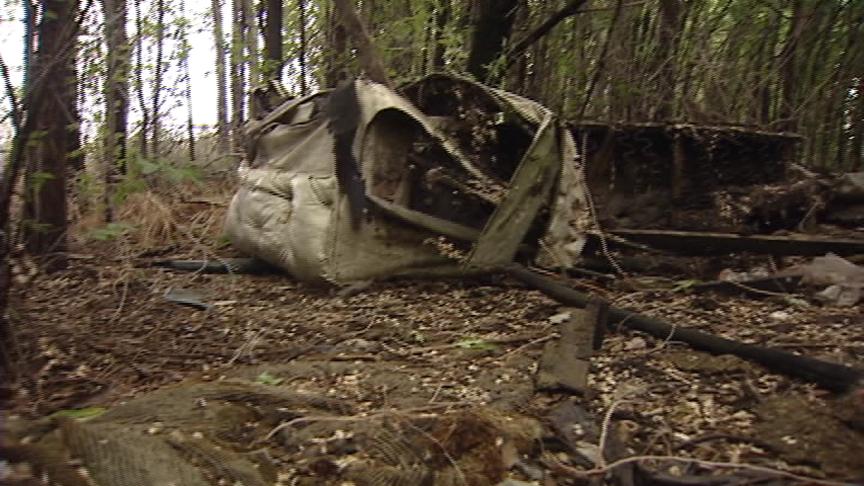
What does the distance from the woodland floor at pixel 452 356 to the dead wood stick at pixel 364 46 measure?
63.9 inches

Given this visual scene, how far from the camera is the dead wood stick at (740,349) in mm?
2303

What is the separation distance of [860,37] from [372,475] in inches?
339

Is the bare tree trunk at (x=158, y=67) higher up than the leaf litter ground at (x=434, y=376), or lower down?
higher up

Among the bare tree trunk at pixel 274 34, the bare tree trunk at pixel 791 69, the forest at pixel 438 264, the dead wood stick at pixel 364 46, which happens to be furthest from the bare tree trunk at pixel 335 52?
the bare tree trunk at pixel 791 69

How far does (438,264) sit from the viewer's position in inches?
167

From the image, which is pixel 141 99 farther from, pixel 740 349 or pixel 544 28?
pixel 740 349

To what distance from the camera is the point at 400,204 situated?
434 centimetres

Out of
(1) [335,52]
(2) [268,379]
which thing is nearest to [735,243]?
(2) [268,379]

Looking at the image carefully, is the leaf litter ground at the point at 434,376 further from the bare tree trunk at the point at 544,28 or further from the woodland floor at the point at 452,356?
the bare tree trunk at the point at 544,28

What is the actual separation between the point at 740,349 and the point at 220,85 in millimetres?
10869

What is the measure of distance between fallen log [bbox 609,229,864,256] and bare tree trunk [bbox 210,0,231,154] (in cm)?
608

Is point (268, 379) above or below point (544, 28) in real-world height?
below

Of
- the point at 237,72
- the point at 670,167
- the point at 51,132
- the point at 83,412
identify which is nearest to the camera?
the point at 83,412

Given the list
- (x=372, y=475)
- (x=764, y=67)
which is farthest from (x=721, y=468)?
(x=764, y=67)
